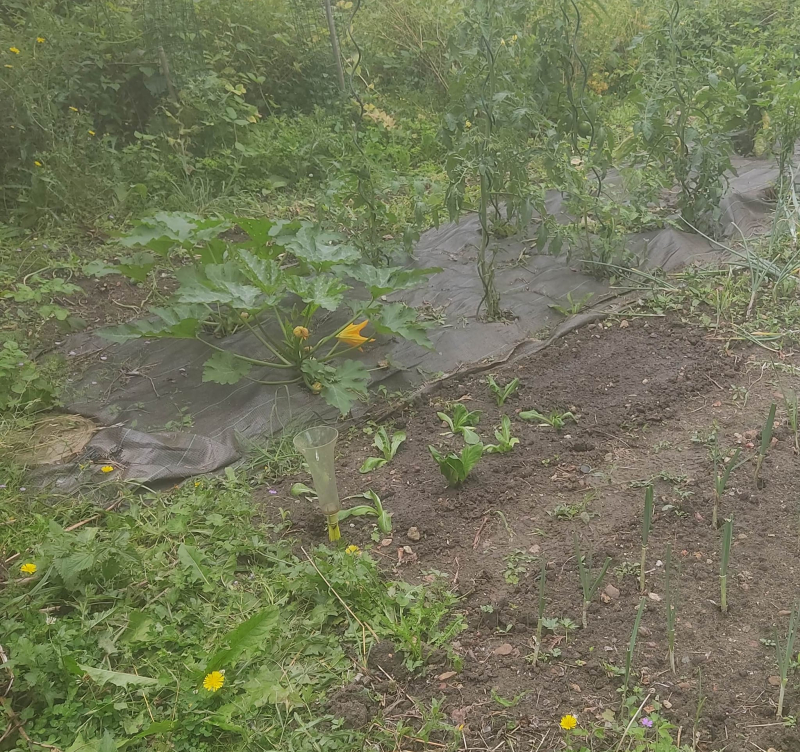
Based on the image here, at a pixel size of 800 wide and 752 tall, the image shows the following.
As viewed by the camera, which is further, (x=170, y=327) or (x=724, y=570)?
(x=170, y=327)

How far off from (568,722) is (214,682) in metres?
0.83

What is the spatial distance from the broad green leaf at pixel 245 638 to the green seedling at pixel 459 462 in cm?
77

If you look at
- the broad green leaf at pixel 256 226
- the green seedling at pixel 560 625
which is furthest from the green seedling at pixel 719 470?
the broad green leaf at pixel 256 226

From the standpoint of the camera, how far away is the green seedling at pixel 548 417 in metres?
2.50

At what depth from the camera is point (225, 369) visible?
2.64 meters

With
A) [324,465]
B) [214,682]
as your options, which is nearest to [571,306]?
[324,465]

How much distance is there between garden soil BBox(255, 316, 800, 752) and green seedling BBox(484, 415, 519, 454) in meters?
0.03

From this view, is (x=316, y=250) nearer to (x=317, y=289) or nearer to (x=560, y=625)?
(x=317, y=289)

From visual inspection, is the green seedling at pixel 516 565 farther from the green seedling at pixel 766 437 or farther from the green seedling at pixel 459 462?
the green seedling at pixel 766 437

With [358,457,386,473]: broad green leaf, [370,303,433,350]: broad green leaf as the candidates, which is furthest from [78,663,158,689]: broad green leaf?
[370,303,433,350]: broad green leaf

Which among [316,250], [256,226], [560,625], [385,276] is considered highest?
[256,226]

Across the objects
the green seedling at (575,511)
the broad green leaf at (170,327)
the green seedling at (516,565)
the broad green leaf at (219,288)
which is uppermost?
the broad green leaf at (219,288)

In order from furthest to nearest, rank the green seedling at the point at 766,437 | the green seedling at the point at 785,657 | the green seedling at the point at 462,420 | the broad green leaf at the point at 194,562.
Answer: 1. the green seedling at the point at 462,420
2. the broad green leaf at the point at 194,562
3. the green seedling at the point at 766,437
4. the green seedling at the point at 785,657

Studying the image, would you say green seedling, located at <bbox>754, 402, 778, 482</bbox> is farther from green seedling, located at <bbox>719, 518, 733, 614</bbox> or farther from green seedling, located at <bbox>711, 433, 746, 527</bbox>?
green seedling, located at <bbox>719, 518, 733, 614</bbox>
